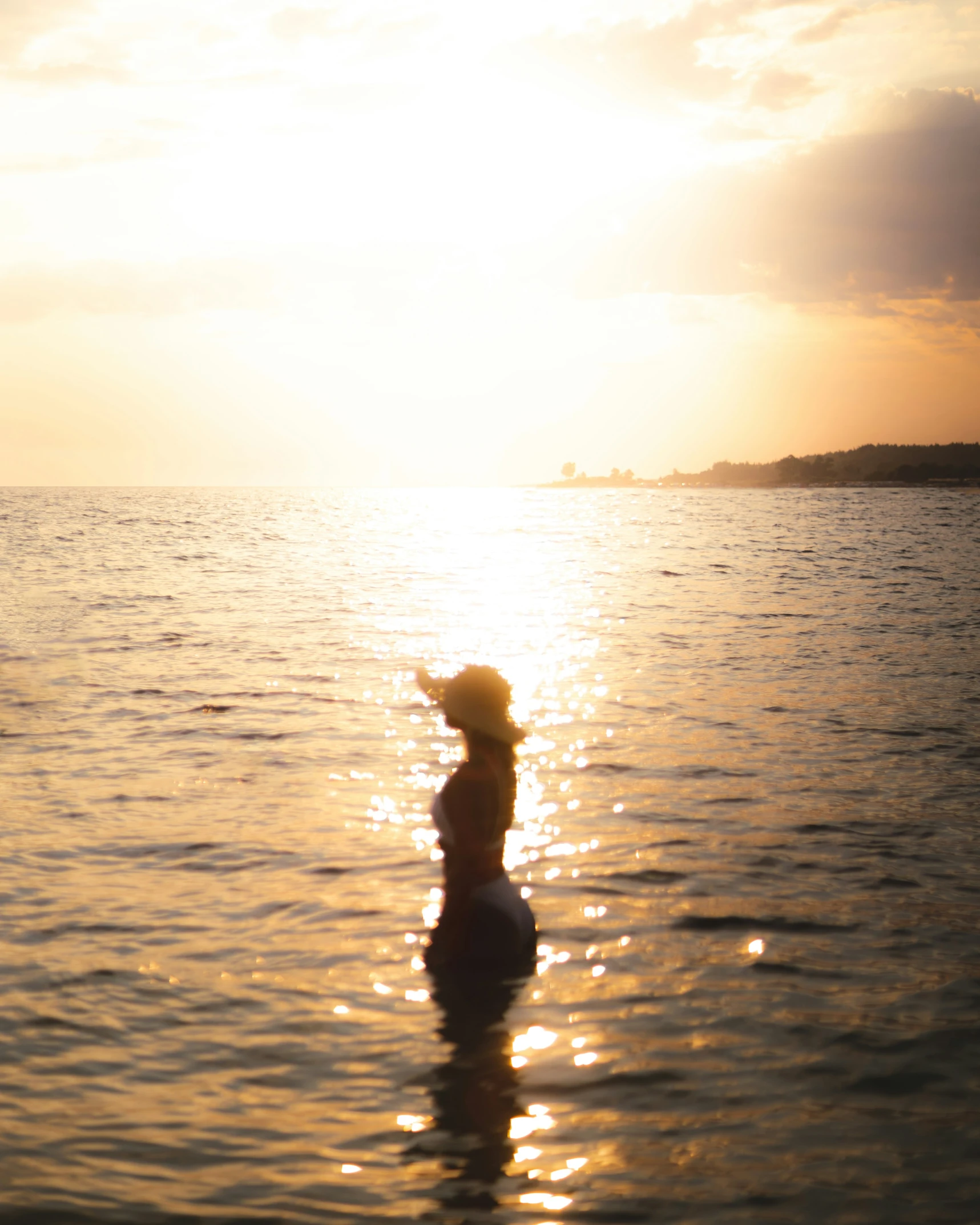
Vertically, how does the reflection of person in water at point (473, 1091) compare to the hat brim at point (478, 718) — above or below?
below

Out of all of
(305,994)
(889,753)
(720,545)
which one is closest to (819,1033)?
A: (305,994)

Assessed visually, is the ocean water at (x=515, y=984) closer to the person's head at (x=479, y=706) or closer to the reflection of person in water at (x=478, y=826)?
the reflection of person in water at (x=478, y=826)

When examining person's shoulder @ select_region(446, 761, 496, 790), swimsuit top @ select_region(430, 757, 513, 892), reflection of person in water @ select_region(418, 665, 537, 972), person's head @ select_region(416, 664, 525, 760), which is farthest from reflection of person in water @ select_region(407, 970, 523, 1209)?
person's head @ select_region(416, 664, 525, 760)

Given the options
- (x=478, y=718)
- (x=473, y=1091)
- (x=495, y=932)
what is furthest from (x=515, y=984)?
A: (x=478, y=718)

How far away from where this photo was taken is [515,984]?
7137 mm

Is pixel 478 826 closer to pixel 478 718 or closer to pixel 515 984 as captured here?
pixel 478 718

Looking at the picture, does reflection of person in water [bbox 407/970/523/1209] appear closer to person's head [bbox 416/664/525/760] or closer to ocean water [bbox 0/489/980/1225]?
ocean water [bbox 0/489/980/1225]

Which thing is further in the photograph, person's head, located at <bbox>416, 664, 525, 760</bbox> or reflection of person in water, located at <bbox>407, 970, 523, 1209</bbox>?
person's head, located at <bbox>416, 664, 525, 760</bbox>

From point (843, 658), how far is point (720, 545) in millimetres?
44531

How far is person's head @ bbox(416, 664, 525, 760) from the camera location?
7.07 metres

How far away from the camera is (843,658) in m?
21.2

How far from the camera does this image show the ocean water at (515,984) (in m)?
5.17

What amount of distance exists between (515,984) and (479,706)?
1814mm

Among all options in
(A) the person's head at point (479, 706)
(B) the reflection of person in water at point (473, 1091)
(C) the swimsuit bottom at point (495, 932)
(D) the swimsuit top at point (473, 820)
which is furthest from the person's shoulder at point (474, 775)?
(B) the reflection of person in water at point (473, 1091)
